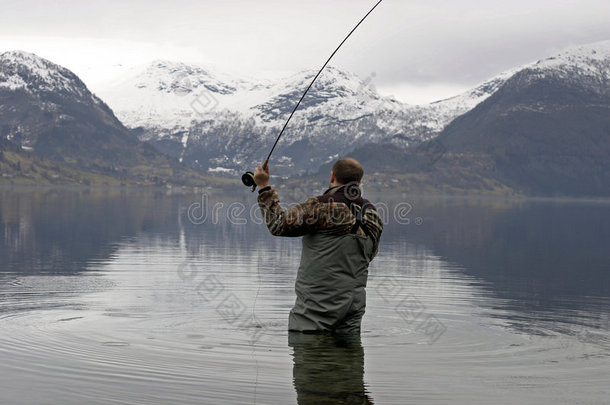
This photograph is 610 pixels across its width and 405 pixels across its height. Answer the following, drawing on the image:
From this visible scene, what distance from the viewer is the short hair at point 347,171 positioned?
11859mm

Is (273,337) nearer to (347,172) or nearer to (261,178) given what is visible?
(347,172)

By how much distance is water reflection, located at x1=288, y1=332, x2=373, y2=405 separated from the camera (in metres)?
10.8

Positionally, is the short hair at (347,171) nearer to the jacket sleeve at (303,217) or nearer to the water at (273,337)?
the jacket sleeve at (303,217)

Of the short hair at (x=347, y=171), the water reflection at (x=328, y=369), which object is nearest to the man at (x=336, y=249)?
the short hair at (x=347, y=171)

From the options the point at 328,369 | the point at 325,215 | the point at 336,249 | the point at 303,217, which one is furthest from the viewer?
the point at 328,369

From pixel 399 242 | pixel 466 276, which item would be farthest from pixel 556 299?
pixel 399 242

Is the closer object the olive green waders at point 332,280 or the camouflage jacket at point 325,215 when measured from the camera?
the camouflage jacket at point 325,215

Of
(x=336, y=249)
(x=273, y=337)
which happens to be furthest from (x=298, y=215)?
(x=273, y=337)

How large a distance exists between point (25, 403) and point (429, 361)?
6598 mm

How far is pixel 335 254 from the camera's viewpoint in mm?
11805

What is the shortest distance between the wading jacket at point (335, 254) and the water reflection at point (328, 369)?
0.97 feet

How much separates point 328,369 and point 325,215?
7.41 ft

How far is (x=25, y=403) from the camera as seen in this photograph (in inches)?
405

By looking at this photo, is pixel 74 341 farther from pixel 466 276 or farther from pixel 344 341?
pixel 466 276
